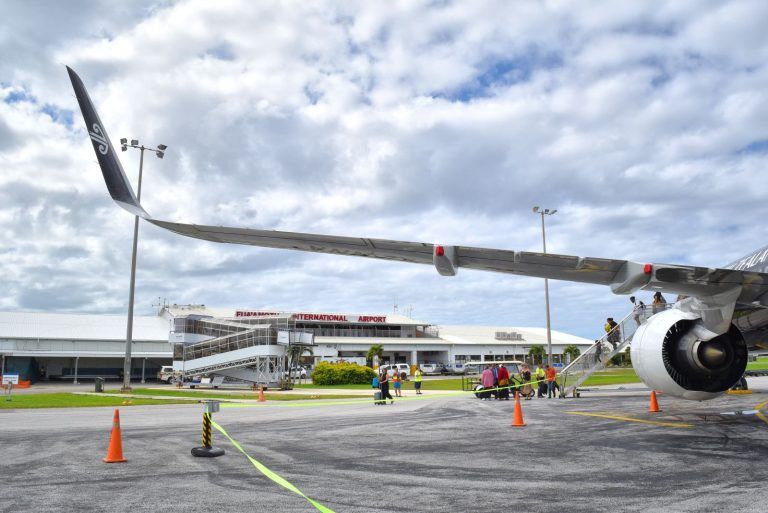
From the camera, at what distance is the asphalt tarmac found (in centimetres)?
709

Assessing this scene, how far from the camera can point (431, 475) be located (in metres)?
8.67

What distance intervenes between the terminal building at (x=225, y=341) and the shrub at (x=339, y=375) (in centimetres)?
313

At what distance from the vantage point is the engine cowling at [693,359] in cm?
1081

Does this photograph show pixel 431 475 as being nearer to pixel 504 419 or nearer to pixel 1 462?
pixel 1 462

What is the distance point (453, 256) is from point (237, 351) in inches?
1430

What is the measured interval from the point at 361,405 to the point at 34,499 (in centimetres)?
1843

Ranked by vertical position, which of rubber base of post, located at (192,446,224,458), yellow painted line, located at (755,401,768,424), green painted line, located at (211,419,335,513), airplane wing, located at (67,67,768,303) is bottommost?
yellow painted line, located at (755,401,768,424)

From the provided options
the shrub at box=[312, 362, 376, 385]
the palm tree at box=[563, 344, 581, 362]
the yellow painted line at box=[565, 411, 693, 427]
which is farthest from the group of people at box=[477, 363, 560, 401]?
the palm tree at box=[563, 344, 581, 362]

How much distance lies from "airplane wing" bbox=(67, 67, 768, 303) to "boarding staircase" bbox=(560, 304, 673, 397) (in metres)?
9.91

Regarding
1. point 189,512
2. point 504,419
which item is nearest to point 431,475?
point 189,512

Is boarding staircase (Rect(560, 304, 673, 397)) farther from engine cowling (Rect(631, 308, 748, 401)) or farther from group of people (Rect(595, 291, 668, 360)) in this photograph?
engine cowling (Rect(631, 308, 748, 401))

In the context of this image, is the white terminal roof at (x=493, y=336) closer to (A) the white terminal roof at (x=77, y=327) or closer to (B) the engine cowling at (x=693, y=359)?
(A) the white terminal roof at (x=77, y=327)

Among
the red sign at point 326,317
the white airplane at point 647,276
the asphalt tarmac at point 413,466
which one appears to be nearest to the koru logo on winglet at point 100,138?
the white airplane at point 647,276

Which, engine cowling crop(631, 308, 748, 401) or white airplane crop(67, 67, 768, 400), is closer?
white airplane crop(67, 67, 768, 400)
